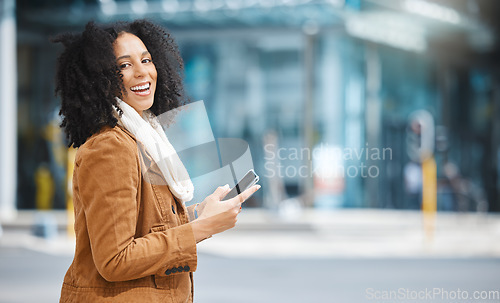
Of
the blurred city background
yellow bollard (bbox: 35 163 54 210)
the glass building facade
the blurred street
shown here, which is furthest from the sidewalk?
the glass building facade

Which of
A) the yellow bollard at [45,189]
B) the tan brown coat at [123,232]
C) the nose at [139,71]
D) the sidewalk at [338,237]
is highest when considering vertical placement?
the nose at [139,71]

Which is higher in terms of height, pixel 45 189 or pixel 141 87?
pixel 141 87

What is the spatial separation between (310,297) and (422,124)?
4.63 meters

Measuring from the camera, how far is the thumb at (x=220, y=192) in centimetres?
174

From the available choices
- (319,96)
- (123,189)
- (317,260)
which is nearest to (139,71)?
(123,189)

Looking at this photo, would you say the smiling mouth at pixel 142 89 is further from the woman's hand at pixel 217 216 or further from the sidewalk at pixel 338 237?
the sidewalk at pixel 338 237

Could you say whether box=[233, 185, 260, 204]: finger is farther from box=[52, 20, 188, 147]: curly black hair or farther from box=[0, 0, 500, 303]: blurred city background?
box=[0, 0, 500, 303]: blurred city background

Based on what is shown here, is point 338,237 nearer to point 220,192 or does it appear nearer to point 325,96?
point 325,96

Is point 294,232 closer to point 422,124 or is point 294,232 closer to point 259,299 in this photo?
point 422,124

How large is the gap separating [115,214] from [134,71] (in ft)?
1.51

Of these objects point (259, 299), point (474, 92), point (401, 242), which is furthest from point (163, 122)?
point (474, 92)

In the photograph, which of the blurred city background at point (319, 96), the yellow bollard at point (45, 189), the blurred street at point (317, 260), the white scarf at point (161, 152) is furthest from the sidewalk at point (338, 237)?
the white scarf at point (161, 152)

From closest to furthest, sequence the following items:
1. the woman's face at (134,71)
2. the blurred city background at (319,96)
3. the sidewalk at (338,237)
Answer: the woman's face at (134,71) → the sidewalk at (338,237) → the blurred city background at (319,96)

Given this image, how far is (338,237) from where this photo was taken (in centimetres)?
→ 1130
